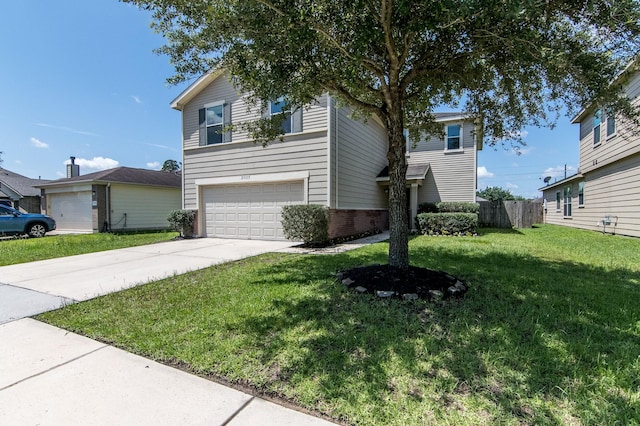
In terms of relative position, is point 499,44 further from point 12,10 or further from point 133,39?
point 12,10

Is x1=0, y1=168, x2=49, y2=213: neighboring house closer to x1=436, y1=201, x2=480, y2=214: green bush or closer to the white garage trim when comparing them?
the white garage trim

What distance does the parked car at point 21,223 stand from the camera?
1291 centimetres

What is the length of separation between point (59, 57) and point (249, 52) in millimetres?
11817

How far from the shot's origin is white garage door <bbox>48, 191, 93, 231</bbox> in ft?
53.0

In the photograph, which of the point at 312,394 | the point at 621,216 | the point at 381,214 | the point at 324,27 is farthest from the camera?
the point at 381,214

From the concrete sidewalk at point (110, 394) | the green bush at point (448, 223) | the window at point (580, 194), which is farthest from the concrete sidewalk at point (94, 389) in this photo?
the window at point (580, 194)

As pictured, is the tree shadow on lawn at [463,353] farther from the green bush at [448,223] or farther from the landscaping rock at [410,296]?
the green bush at [448,223]

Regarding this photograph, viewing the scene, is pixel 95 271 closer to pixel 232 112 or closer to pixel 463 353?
pixel 463 353

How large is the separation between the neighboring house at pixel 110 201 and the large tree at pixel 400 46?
1419 centimetres

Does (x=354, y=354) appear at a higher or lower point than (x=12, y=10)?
lower

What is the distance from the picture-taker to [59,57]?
11234mm

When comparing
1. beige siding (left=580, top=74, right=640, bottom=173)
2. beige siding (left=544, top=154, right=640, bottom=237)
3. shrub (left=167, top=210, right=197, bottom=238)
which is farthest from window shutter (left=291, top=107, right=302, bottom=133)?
beige siding (left=544, top=154, right=640, bottom=237)

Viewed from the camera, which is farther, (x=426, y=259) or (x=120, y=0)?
(x=426, y=259)

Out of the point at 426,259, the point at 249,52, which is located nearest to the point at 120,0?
the point at 249,52
